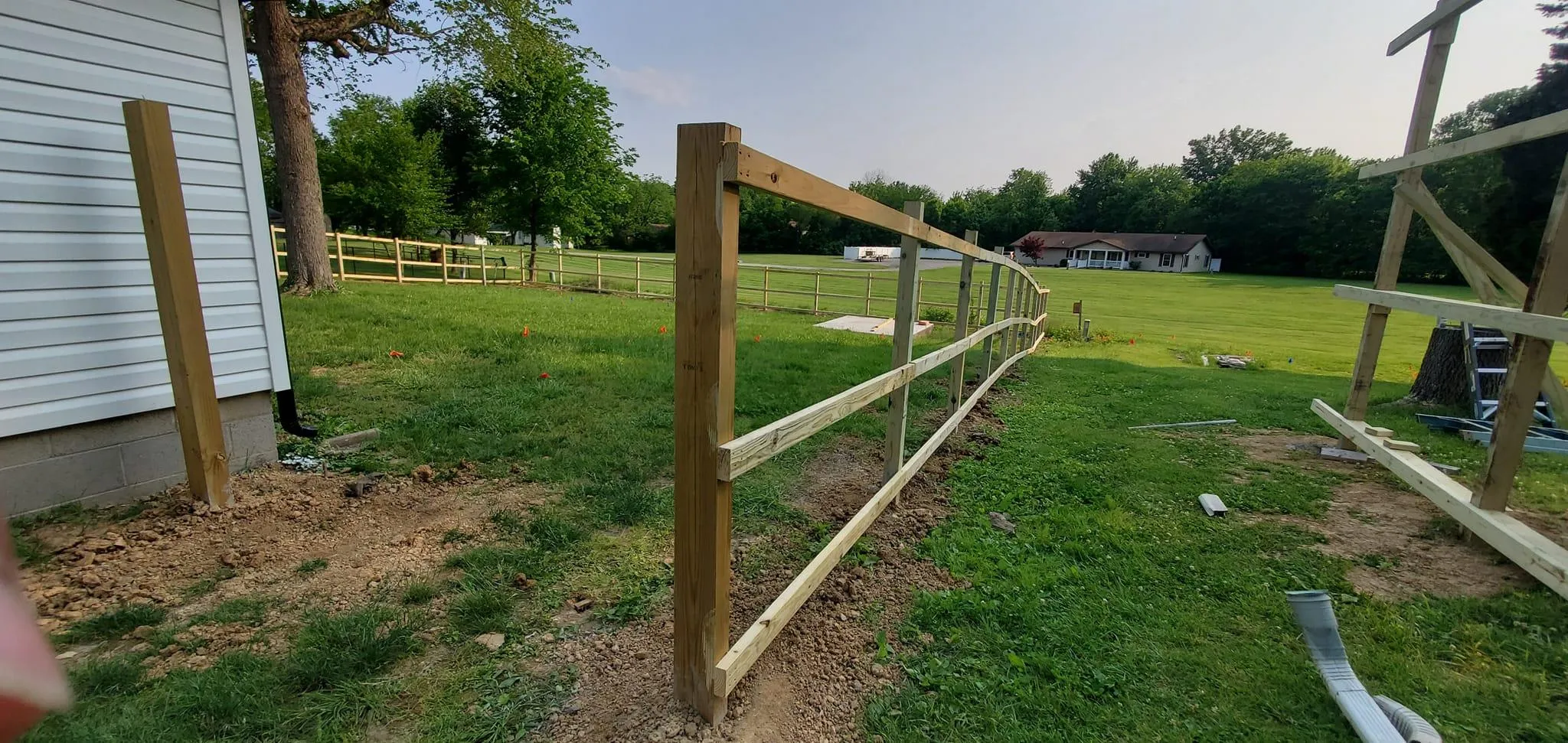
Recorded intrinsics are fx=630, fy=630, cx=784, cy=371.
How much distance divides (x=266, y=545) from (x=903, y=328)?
3267 mm

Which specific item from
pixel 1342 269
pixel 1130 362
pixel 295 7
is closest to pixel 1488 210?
pixel 1130 362

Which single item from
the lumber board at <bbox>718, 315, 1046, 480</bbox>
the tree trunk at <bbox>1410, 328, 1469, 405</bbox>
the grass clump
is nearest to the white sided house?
the grass clump

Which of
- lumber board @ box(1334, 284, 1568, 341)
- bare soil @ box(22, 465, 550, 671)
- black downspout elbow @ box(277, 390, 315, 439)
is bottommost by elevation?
bare soil @ box(22, 465, 550, 671)

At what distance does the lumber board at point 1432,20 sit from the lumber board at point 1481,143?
0.82 metres

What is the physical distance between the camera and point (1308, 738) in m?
2.01

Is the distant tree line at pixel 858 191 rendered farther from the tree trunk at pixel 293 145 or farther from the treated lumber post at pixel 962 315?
the tree trunk at pixel 293 145

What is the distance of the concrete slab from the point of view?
41.5ft

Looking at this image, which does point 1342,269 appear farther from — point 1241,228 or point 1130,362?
point 1130,362

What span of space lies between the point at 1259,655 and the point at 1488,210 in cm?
1120

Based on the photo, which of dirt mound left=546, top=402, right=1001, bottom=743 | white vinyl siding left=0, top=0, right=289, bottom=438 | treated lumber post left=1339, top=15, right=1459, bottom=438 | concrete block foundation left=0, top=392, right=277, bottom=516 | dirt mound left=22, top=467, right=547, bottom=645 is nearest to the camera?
dirt mound left=546, top=402, right=1001, bottom=743

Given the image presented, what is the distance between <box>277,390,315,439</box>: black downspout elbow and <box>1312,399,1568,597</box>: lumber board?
624 centimetres

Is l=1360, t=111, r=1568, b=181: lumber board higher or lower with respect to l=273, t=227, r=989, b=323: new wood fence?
higher

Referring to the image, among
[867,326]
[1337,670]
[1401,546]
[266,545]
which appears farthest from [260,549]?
[867,326]

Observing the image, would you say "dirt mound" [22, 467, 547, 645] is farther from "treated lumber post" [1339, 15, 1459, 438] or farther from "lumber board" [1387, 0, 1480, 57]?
"lumber board" [1387, 0, 1480, 57]
